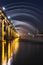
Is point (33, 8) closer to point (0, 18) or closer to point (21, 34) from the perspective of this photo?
point (0, 18)

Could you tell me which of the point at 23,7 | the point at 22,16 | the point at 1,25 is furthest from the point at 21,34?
the point at 1,25

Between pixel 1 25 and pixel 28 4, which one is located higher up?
pixel 28 4

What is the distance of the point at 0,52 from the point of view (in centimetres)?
1536

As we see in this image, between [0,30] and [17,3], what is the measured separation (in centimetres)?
3295

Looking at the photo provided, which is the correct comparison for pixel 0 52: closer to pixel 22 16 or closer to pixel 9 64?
pixel 9 64

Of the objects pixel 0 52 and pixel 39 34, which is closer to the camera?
pixel 0 52

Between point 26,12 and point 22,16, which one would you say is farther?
point 22,16

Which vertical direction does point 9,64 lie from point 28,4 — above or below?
below

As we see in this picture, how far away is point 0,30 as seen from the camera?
17.2 meters

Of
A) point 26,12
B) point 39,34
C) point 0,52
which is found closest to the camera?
point 0,52

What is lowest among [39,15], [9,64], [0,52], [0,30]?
[9,64]

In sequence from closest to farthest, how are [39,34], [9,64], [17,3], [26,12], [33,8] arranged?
[9,64] < [17,3] < [33,8] < [26,12] < [39,34]

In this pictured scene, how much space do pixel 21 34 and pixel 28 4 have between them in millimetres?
74310

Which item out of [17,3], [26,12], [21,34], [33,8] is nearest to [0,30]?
[17,3]
